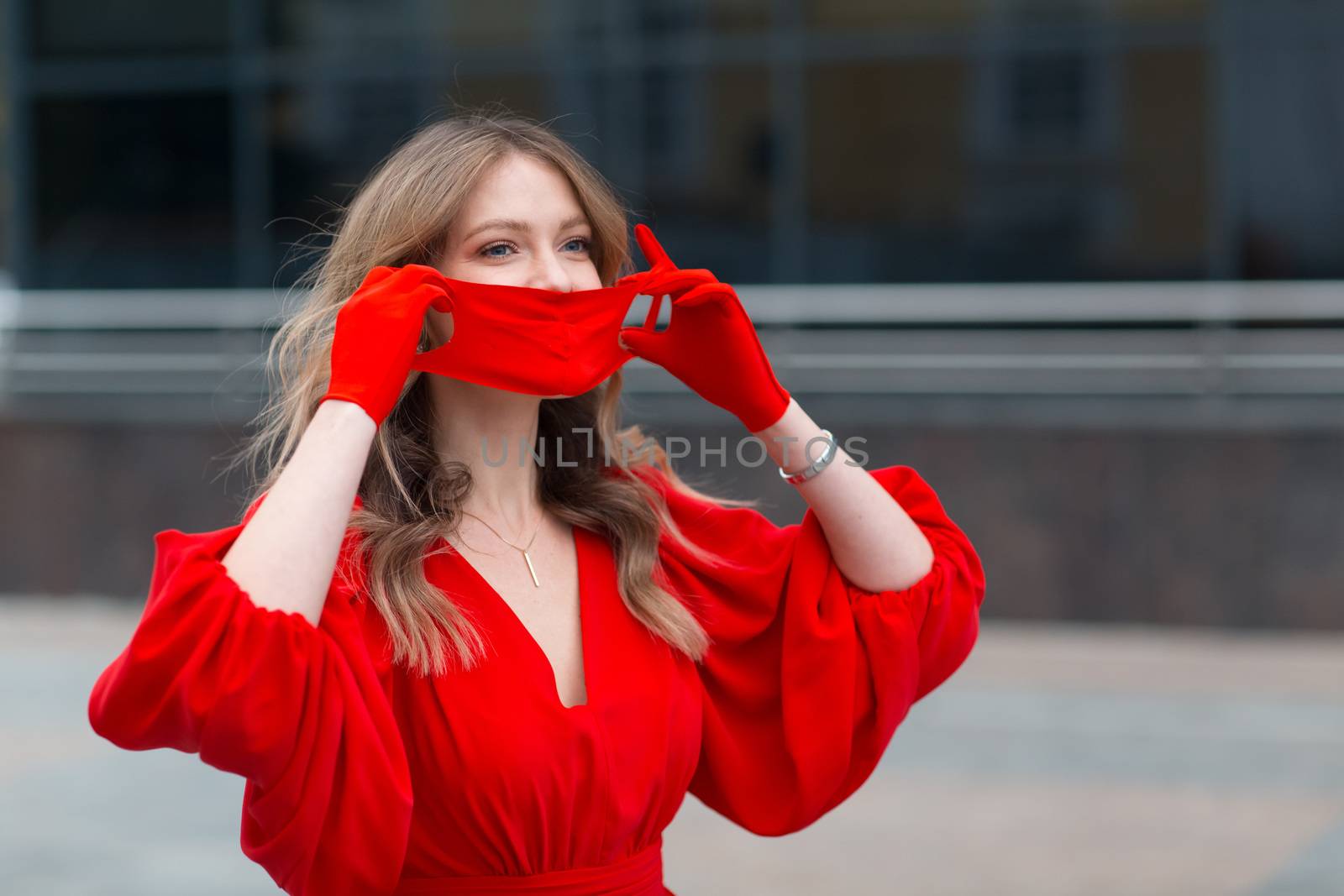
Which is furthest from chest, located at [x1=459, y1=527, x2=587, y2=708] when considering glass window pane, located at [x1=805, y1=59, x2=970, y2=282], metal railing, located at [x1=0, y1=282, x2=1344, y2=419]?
glass window pane, located at [x1=805, y1=59, x2=970, y2=282]

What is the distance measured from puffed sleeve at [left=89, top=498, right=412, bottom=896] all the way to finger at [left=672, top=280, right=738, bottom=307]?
615 millimetres

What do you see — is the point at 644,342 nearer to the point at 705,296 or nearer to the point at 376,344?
the point at 705,296

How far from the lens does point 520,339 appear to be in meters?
2.20

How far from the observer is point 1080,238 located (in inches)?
465

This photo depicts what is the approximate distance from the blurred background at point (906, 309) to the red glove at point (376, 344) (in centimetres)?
408

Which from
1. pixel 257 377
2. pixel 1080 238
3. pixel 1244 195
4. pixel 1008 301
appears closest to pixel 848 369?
pixel 1008 301

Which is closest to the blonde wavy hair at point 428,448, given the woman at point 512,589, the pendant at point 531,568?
the woman at point 512,589

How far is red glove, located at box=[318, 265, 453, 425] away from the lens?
75.8 inches

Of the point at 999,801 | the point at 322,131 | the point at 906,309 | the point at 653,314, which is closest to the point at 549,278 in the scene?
the point at 653,314

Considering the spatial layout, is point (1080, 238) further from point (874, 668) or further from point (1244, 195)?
point (874, 668)

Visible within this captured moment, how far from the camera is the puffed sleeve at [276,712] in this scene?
175 centimetres

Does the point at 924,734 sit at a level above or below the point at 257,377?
below

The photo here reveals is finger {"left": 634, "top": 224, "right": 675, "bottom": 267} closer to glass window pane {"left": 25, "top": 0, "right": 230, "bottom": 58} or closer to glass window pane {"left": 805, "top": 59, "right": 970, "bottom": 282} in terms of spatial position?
glass window pane {"left": 805, "top": 59, "right": 970, "bottom": 282}

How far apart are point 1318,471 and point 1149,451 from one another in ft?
3.03
